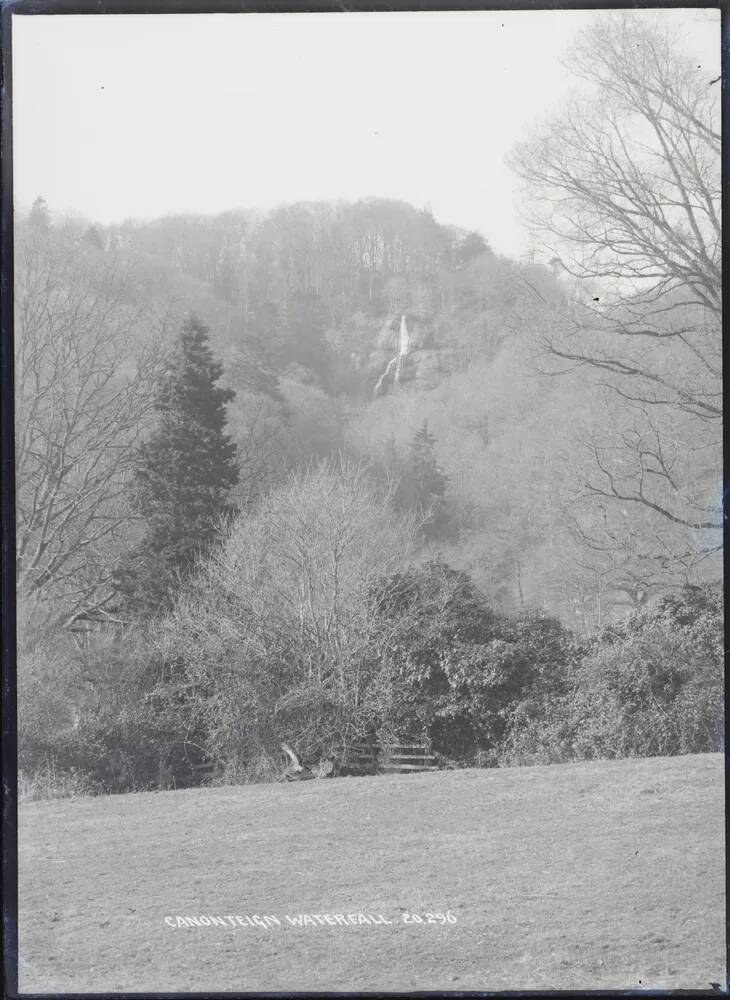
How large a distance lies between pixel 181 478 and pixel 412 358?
3498 mm

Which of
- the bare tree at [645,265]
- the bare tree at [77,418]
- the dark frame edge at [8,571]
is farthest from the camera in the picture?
the bare tree at [77,418]

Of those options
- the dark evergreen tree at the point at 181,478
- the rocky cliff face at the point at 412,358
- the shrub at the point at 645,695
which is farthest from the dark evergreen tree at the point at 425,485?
the shrub at the point at 645,695

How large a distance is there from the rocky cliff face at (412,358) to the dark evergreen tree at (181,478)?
2108mm

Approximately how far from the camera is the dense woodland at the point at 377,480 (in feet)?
34.0

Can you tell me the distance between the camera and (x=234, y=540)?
13.3 meters

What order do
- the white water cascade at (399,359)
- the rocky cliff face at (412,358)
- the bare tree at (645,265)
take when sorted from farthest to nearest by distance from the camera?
the white water cascade at (399,359)
the rocky cliff face at (412,358)
the bare tree at (645,265)

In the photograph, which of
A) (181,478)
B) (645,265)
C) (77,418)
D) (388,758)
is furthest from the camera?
(181,478)

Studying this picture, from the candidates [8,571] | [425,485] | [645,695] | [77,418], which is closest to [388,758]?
[645,695]

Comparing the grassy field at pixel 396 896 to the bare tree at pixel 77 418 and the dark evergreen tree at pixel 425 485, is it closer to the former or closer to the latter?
the bare tree at pixel 77 418

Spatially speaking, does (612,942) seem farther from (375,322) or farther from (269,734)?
(375,322)

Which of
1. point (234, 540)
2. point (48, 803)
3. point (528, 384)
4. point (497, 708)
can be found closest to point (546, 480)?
point (528, 384)

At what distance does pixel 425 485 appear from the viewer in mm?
13875

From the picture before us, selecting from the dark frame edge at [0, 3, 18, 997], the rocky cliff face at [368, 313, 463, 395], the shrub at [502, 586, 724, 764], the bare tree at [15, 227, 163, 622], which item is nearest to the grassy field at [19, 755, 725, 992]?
the dark frame edge at [0, 3, 18, 997]

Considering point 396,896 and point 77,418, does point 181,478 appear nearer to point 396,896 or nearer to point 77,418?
point 77,418
